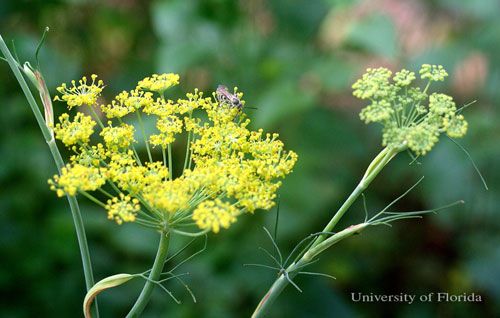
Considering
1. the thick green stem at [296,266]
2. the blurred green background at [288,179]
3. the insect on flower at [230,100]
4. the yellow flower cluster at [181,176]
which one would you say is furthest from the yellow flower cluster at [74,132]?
the blurred green background at [288,179]

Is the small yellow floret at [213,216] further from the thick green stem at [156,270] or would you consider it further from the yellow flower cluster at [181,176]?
the thick green stem at [156,270]

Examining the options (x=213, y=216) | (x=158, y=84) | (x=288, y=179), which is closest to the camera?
(x=213, y=216)

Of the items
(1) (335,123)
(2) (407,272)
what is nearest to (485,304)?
(2) (407,272)

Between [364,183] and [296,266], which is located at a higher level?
[364,183]

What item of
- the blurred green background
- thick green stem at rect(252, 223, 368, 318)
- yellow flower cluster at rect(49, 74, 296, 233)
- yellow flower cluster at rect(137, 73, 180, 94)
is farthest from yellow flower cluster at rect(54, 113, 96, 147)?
the blurred green background

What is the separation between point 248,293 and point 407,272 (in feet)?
3.97

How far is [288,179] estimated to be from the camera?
10.7 feet

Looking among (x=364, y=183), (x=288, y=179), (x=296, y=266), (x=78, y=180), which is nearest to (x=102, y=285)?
(x=78, y=180)

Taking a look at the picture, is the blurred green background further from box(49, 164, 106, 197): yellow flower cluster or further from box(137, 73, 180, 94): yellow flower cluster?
box(49, 164, 106, 197): yellow flower cluster

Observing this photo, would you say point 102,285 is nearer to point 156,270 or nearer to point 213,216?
point 156,270

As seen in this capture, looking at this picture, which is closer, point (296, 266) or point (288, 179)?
point (296, 266)

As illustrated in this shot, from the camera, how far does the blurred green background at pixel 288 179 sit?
326 centimetres

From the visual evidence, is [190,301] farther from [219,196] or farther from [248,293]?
[219,196]

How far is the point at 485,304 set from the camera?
13.4 ft
